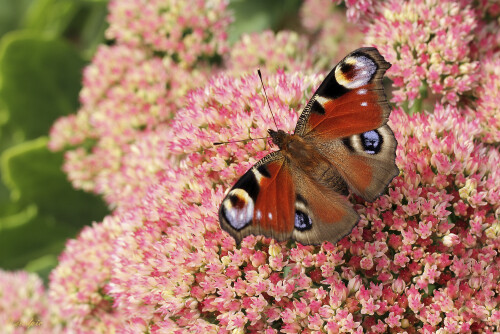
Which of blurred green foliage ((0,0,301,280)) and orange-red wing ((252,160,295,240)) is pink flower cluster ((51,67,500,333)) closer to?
orange-red wing ((252,160,295,240))

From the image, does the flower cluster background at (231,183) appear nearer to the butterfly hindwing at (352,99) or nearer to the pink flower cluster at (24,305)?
the pink flower cluster at (24,305)

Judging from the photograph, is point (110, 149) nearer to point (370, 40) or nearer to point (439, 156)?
point (370, 40)

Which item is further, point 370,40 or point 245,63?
point 245,63

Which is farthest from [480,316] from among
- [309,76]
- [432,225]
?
[309,76]

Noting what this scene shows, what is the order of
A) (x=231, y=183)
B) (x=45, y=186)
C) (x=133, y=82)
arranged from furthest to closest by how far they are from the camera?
1. (x=45, y=186)
2. (x=133, y=82)
3. (x=231, y=183)

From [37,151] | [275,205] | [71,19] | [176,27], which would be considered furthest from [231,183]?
[71,19]

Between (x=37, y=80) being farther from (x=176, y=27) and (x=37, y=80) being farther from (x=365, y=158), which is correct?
(x=365, y=158)

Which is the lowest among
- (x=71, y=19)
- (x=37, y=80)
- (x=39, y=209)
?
(x=39, y=209)

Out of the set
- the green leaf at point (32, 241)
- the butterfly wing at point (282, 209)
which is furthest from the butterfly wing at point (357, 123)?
the green leaf at point (32, 241)
